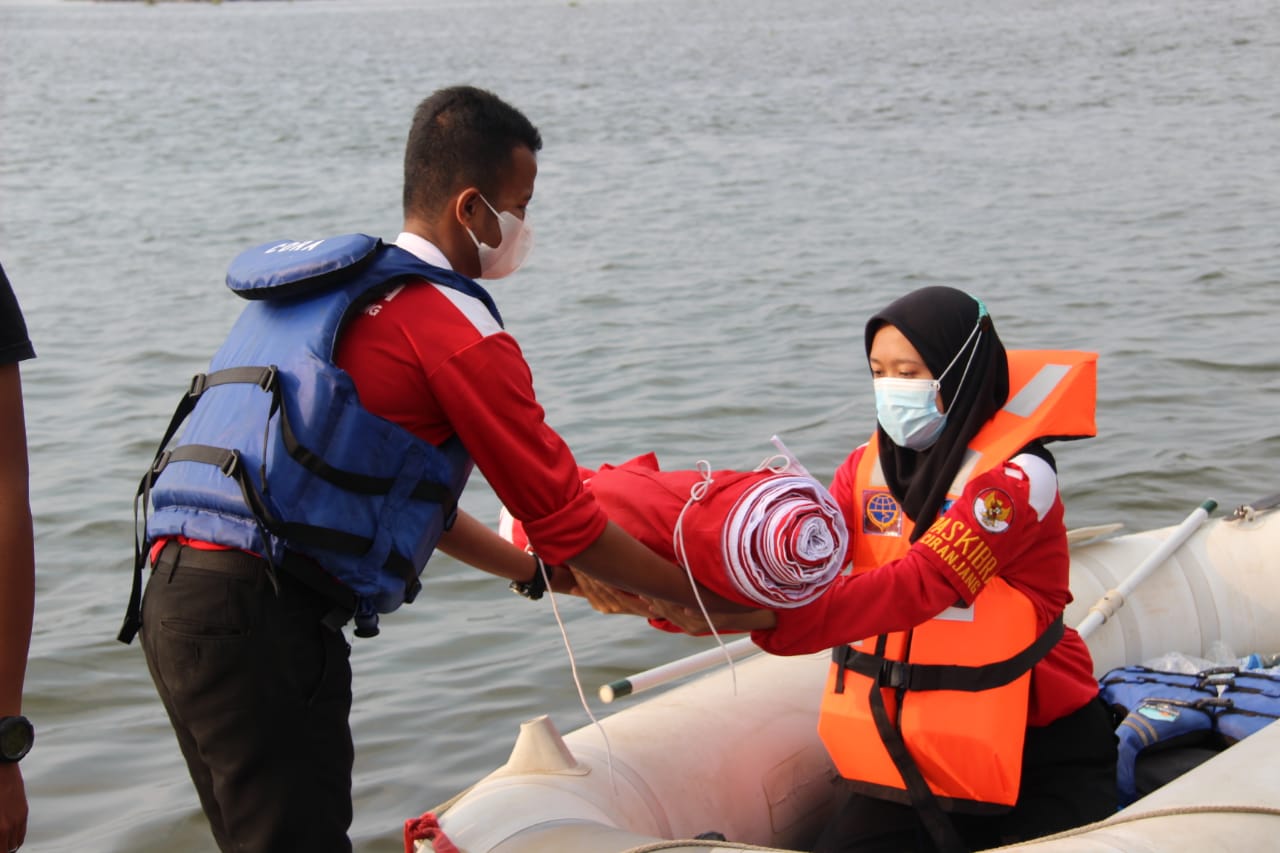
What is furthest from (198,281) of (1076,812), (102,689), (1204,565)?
(1076,812)

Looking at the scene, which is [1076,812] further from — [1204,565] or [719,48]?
[719,48]

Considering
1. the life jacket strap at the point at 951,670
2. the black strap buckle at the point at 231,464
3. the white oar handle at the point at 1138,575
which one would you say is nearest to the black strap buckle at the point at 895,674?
the life jacket strap at the point at 951,670

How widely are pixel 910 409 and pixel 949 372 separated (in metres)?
0.10

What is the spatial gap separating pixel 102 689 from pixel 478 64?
62.1 ft

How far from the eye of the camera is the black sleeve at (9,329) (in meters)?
1.87

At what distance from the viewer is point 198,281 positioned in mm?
9969

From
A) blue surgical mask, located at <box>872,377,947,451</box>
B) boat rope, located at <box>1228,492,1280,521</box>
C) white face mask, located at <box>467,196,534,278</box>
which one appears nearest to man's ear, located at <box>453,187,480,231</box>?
white face mask, located at <box>467,196,534,278</box>

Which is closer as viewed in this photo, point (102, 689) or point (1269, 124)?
point (102, 689)

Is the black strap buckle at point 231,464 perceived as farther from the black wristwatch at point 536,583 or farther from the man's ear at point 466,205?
the black wristwatch at point 536,583

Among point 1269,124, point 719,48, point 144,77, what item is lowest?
point 144,77

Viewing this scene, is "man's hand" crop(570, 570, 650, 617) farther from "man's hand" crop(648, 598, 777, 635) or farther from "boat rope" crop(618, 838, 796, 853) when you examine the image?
"boat rope" crop(618, 838, 796, 853)

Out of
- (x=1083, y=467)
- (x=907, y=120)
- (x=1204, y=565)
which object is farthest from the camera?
(x=907, y=120)

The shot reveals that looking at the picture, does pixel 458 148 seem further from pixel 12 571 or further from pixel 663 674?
pixel 663 674

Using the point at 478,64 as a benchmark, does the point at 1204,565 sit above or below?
above
